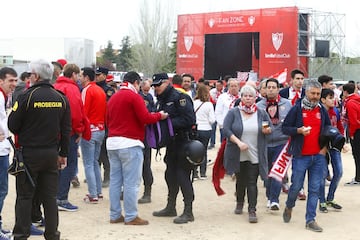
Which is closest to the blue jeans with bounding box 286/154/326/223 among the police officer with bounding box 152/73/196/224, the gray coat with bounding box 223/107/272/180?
the gray coat with bounding box 223/107/272/180

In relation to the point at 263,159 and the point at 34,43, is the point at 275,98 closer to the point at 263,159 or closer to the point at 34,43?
the point at 263,159

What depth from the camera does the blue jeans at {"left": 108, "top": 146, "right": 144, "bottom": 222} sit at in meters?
6.63

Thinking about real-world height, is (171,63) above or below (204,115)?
above

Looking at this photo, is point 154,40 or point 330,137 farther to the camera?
point 154,40

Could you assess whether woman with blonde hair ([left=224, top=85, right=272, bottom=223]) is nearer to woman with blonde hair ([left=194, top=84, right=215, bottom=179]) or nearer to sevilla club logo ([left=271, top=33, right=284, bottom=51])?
woman with blonde hair ([left=194, top=84, right=215, bottom=179])

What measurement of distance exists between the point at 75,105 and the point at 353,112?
16.7 feet

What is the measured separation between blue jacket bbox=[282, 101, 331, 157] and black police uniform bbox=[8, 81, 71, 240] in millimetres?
2804

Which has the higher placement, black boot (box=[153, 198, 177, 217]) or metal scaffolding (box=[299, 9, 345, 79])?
metal scaffolding (box=[299, 9, 345, 79])

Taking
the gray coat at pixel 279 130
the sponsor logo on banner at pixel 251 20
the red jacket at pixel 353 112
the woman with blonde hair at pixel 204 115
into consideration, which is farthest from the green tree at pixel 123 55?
the gray coat at pixel 279 130

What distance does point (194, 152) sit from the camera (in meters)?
6.79

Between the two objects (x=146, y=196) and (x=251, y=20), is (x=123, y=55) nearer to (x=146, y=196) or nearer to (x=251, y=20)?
(x=251, y=20)

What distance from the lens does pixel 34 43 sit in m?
61.5

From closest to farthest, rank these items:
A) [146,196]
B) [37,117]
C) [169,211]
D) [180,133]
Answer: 1. [37,117]
2. [180,133]
3. [169,211]
4. [146,196]

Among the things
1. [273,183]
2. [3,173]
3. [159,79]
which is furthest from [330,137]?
[3,173]
